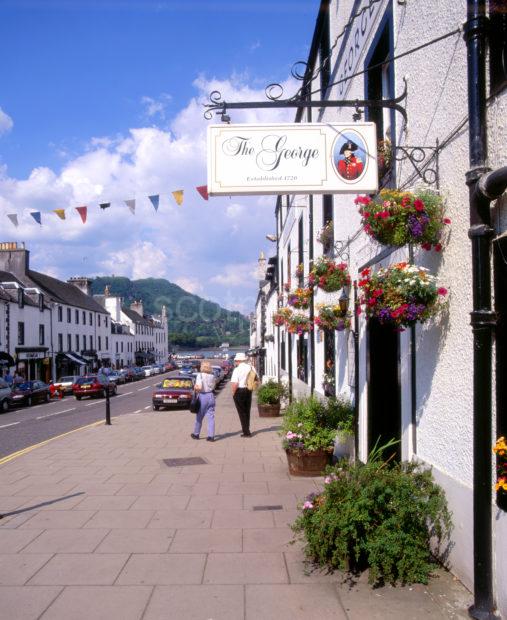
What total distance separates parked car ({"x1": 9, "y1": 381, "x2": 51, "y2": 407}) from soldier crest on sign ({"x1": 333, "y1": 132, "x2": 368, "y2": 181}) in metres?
25.6

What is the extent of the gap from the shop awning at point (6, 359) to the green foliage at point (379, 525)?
3530 cm

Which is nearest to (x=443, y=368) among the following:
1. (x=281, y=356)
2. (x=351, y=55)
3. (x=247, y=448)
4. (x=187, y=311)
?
(x=351, y=55)

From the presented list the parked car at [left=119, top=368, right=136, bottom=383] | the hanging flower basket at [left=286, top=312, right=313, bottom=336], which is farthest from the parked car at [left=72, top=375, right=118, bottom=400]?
the hanging flower basket at [left=286, top=312, right=313, bottom=336]

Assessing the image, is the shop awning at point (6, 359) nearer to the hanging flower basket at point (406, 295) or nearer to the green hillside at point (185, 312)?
the hanging flower basket at point (406, 295)

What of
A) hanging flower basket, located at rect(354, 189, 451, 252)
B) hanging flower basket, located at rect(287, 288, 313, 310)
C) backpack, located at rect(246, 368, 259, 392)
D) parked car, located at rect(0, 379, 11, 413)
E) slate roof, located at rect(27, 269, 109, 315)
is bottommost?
parked car, located at rect(0, 379, 11, 413)

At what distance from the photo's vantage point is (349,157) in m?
5.66

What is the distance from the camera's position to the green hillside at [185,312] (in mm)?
119812

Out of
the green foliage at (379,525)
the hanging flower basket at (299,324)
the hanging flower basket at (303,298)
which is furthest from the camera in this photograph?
the hanging flower basket at (299,324)

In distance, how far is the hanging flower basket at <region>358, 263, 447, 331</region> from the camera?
466cm

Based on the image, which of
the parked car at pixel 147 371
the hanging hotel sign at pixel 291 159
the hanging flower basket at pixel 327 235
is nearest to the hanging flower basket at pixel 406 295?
the hanging hotel sign at pixel 291 159

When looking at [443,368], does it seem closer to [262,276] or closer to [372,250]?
[372,250]

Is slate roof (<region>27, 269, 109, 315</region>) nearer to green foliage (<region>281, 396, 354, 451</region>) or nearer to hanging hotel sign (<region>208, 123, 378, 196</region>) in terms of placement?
green foliage (<region>281, 396, 354, 451</region>)

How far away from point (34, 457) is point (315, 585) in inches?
299

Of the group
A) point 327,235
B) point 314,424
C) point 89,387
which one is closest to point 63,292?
point 89,387
